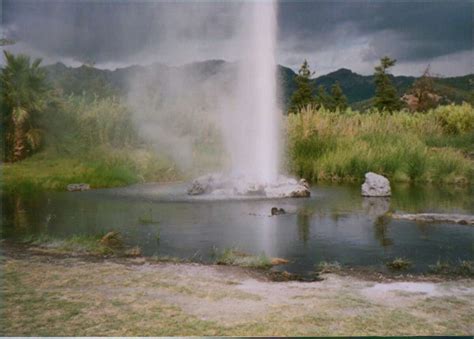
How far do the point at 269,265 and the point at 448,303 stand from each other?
4.32 feet

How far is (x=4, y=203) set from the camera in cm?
595

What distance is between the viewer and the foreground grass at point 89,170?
20.1 feet

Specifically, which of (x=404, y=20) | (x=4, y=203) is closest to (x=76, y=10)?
(x=4, y=203)

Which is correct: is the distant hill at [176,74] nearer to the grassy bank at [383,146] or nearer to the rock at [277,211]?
the grassy bank at [383,146]

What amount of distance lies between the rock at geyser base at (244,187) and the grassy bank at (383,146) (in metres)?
1.79

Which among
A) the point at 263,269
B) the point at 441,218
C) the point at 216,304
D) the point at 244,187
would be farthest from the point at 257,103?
the point at 216,304

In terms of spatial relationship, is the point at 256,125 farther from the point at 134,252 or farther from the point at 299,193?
the point at 134,252

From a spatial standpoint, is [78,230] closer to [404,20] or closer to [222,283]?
[222,283]

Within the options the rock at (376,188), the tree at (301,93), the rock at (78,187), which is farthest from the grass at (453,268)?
the tree at (301,93)

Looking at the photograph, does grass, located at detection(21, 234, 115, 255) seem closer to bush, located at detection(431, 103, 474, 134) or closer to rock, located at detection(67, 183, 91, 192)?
rock, located at detection(67, 183, 91, 192)

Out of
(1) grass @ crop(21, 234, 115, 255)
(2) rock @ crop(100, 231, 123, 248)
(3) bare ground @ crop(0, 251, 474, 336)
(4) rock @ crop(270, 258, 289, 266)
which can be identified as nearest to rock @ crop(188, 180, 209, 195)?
(2) rock @ crop(100, 231, 123, 248)

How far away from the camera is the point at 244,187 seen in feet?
25.0

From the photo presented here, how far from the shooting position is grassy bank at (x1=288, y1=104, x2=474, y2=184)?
→ 9.50 metres

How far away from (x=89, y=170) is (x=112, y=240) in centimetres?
239
